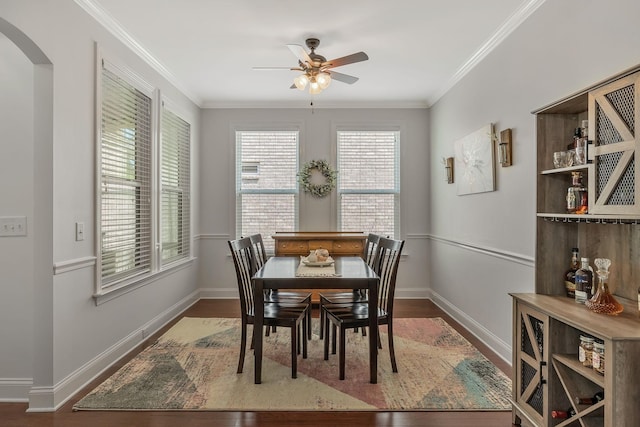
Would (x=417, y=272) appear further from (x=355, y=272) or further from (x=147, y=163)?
(x=147, y=163)

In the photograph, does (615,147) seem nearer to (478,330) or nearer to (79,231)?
(478,330)

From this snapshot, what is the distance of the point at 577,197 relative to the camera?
2.09 m

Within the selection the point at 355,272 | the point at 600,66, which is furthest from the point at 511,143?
the point at 355,272

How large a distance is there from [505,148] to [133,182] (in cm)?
323

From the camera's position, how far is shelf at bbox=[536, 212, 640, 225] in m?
1.73

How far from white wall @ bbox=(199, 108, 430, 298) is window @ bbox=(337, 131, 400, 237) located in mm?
109

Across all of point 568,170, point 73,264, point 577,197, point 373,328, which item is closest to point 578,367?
point 577,197

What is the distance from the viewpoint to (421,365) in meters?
3.13

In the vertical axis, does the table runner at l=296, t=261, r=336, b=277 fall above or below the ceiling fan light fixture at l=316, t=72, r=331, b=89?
below

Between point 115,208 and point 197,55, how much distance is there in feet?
5.48

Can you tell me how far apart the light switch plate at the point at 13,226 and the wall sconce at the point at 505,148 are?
11.5 ft

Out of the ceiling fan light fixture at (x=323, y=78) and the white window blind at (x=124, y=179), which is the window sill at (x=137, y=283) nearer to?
the white window blind at (x=124, y=179)

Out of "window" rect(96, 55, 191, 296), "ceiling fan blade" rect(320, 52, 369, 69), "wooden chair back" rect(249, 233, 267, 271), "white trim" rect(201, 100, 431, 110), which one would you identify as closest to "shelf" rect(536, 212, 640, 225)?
"ceiling fan blade" rect(320, 52, 369, 69)

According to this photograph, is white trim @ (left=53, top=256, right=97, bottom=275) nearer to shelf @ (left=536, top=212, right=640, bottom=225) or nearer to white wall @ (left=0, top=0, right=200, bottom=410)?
white wall @ (left=0, top=0, right=200, bottom=410)
